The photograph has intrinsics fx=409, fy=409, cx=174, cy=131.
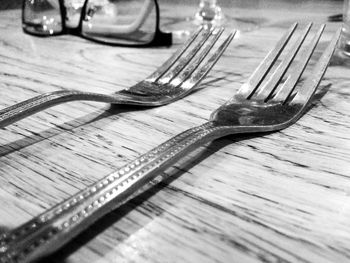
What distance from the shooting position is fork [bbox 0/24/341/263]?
0.21m

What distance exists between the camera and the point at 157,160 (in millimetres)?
292

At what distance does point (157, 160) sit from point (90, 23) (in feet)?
2.51

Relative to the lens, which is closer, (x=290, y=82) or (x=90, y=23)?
(x=290, y=82)

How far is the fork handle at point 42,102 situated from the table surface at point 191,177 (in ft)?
0.05

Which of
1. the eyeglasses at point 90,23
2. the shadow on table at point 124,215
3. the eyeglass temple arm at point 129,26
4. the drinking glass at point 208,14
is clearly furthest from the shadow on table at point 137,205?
the drinking glass at point 208,14

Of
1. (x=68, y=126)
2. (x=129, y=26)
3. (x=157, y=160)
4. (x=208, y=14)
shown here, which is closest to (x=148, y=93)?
(x=68, y=126)

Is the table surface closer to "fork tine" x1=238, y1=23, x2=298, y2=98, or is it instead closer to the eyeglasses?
"fork tine" x1=238, y1=23, x2=298, y2=98

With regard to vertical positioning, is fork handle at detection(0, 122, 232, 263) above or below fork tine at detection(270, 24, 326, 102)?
below

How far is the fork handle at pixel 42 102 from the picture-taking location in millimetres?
371

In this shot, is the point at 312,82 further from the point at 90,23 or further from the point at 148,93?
the point at 90,23

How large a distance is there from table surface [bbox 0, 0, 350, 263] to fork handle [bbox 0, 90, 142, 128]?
0.02 metres

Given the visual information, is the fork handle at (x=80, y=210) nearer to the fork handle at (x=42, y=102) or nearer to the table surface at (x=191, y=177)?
the table surface at (x=191, y=177)

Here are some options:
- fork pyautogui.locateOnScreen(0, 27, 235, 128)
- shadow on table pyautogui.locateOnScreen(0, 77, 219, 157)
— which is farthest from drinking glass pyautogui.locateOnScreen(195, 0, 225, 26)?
shadow on table pyautogui.locateOnScreen(0, 77, 219, 157)

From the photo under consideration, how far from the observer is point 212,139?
360 millimetres
